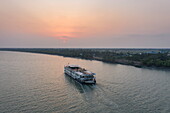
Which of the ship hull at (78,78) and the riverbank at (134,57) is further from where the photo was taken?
the riverbank at (134,57)

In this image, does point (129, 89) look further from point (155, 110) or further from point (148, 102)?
point (155, 110)

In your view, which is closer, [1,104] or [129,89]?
[1,104]

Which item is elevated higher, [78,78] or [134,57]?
[134,57]

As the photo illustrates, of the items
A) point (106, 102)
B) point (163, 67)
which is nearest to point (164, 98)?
point (106, 102)

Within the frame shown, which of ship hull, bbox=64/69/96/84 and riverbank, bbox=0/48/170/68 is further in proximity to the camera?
riverbank, bbox=0/48/170/68

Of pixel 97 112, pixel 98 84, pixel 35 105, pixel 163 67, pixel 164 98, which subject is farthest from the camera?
pixel 163 67

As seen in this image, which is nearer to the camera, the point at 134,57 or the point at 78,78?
the point at 78,78

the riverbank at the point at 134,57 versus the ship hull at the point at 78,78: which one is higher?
the riverbank at the point at 134,57

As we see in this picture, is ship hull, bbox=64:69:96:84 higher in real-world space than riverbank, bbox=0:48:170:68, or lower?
lower

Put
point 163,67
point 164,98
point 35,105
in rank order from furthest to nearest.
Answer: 1. point 163,67
2. point 164,98
3. point 35,105

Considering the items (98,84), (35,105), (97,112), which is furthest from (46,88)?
(97,112)
